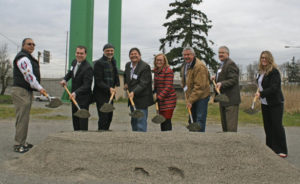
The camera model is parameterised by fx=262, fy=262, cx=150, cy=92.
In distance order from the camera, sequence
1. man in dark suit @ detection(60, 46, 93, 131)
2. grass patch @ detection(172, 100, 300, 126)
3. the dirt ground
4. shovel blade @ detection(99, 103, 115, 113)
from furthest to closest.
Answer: grass patch @ detection(172, 100, 300, 126) < man in dark suit @ detection(60, 46, 93, 131) < shovel blade @ detection(99, 103, 115, 113) < the dirt ground

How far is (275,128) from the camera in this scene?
4000 millimetres

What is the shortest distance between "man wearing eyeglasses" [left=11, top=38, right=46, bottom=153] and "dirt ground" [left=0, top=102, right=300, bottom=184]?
752 mm

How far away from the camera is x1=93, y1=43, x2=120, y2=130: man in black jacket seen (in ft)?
13.7

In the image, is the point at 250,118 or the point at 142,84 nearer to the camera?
the point at 142,84

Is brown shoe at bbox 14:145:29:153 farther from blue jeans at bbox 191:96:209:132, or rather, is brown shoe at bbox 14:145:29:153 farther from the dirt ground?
blue jeans at bbox 191:96:209:132

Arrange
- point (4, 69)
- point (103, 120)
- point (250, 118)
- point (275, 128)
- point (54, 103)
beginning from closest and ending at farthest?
point (275, 128), point (54, 103), point (103, 120), point (250, 118), point (4, 69)

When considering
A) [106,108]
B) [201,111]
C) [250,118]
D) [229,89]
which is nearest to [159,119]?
[201,111]

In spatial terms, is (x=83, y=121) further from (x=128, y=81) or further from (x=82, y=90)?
(x=128, y=81)

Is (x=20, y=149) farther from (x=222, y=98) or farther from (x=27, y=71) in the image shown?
(x=222, y=98)

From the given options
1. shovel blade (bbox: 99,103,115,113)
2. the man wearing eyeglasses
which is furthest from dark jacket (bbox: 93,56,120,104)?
the man wearing eyeglasses

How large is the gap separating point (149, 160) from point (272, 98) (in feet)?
7.21

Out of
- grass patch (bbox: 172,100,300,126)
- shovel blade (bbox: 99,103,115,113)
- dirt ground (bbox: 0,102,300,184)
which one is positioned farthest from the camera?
grass patch (bbox: 172,100,300,126)

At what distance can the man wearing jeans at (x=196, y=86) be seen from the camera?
13.3ft

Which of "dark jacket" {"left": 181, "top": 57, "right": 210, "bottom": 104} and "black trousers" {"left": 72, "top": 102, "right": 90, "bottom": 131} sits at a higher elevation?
"dark jacket" {"left": 181, "top": 57, "right": 210, "bottom": 104}
